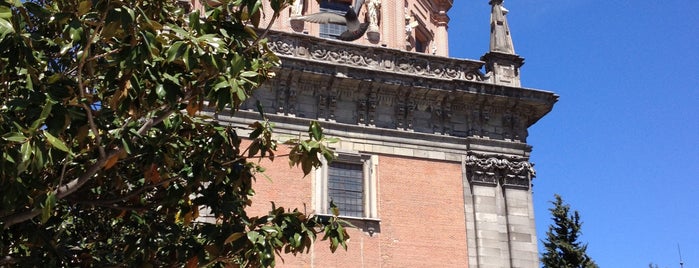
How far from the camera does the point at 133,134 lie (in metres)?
8.86

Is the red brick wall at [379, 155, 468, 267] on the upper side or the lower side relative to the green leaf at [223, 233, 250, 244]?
upper

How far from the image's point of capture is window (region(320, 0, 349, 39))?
1029 inches

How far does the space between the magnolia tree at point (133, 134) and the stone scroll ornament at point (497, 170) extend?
1110 centimetres

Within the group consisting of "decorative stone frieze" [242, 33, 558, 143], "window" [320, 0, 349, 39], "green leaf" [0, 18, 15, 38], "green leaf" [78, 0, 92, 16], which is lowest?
"green leaf" [0, 18, 15, 38]

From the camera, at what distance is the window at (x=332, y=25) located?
26141mm

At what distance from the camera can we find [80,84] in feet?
27.9

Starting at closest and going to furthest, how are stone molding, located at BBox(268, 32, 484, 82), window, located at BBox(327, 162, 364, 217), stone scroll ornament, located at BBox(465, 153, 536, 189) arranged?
window, located at BBox(327, 162, 364, 217) < stone molding, located at BBox(268, 32, 484, 82) < stone scroll ornament, located at BBox(465, 153, 536, 189)

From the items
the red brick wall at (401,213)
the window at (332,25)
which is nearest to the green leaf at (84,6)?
the red brick wall at (401,213)

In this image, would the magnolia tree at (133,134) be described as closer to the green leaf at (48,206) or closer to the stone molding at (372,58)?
the green leaf at (48,206)

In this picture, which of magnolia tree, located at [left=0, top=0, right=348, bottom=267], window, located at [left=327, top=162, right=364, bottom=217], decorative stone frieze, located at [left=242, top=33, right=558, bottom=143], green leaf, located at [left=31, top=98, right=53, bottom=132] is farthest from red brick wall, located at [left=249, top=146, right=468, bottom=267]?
green leaf, located at [left=31, top=98, right=53, bottom=132]

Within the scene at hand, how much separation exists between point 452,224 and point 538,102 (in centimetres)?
434

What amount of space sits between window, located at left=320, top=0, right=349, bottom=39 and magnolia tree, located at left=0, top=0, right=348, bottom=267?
48.8 feet

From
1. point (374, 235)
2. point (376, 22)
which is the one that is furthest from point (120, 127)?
point (376, 22)

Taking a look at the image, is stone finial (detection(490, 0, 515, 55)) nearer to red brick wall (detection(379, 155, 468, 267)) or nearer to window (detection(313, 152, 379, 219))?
red brick wall (detection(379, 155, 468, 267))
